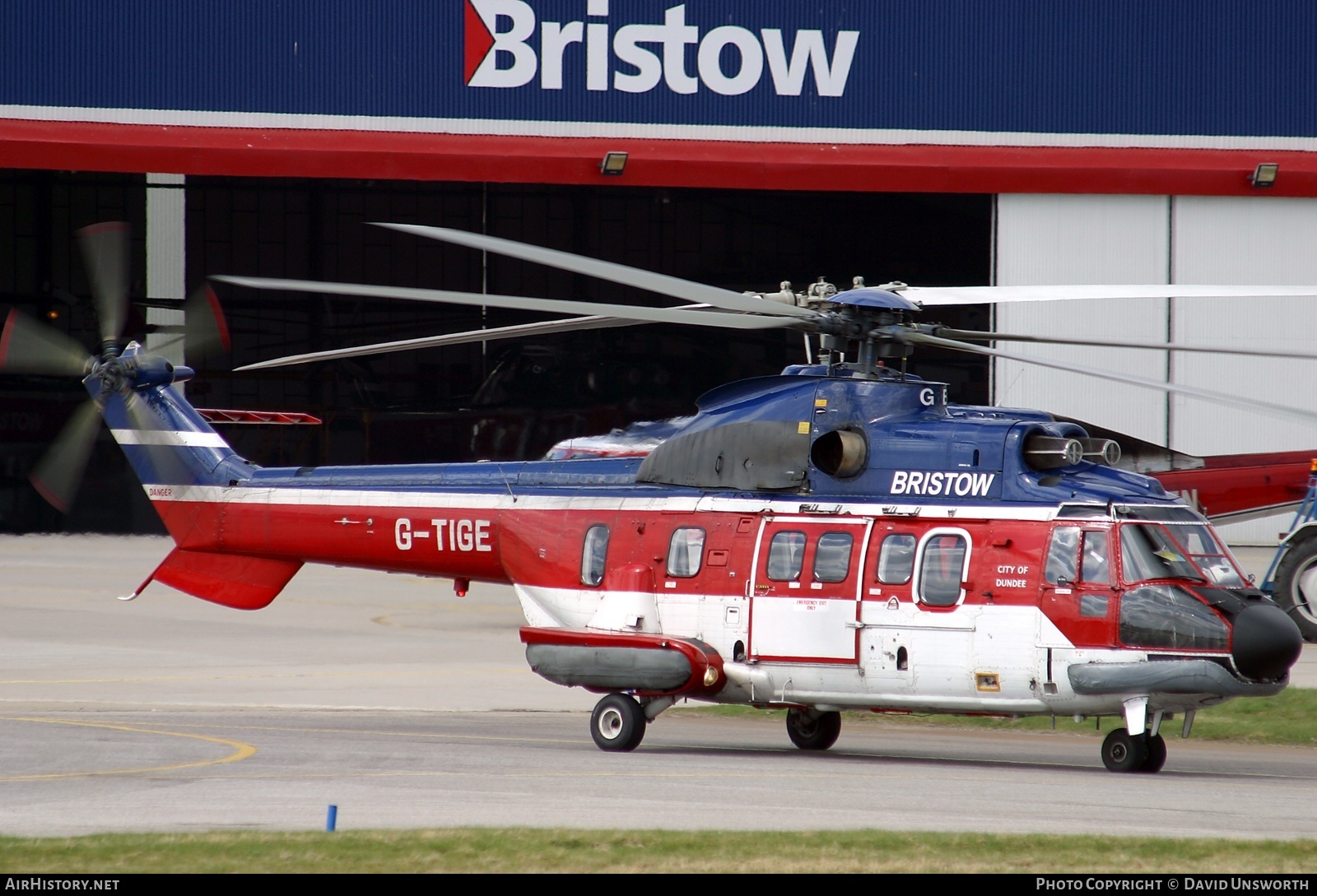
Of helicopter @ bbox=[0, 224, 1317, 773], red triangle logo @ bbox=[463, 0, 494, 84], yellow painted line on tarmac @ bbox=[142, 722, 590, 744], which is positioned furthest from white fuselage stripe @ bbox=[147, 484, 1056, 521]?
red triangle logo @ bbox=[463, 0, 494, 84]

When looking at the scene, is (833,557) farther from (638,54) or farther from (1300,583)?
(638,54)

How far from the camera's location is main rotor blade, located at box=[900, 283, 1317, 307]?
12438mm

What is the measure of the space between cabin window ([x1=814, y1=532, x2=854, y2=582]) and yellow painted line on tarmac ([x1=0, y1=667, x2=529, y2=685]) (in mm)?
8241

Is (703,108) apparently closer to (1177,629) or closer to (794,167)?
(794,167)

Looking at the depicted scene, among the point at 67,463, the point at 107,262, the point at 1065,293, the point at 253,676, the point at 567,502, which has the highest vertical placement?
the point at 107,262

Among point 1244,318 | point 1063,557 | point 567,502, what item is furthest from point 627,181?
point 1063,557

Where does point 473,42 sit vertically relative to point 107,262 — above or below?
above

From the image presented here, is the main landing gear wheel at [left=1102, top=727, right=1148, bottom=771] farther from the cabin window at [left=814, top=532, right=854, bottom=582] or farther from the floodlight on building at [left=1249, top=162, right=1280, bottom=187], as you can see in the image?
the floodlight on building at [left=1249, top=162, right=1280, bottom=187]

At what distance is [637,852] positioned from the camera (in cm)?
916

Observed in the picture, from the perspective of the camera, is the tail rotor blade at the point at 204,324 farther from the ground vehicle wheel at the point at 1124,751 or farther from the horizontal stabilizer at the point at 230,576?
the ground vehicle wheel at the point at 1124,751

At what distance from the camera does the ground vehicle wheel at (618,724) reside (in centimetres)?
1480

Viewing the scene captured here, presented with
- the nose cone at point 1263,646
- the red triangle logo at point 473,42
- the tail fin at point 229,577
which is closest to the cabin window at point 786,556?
the nose cone at point 1263,646

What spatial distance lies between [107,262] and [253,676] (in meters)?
5.92
